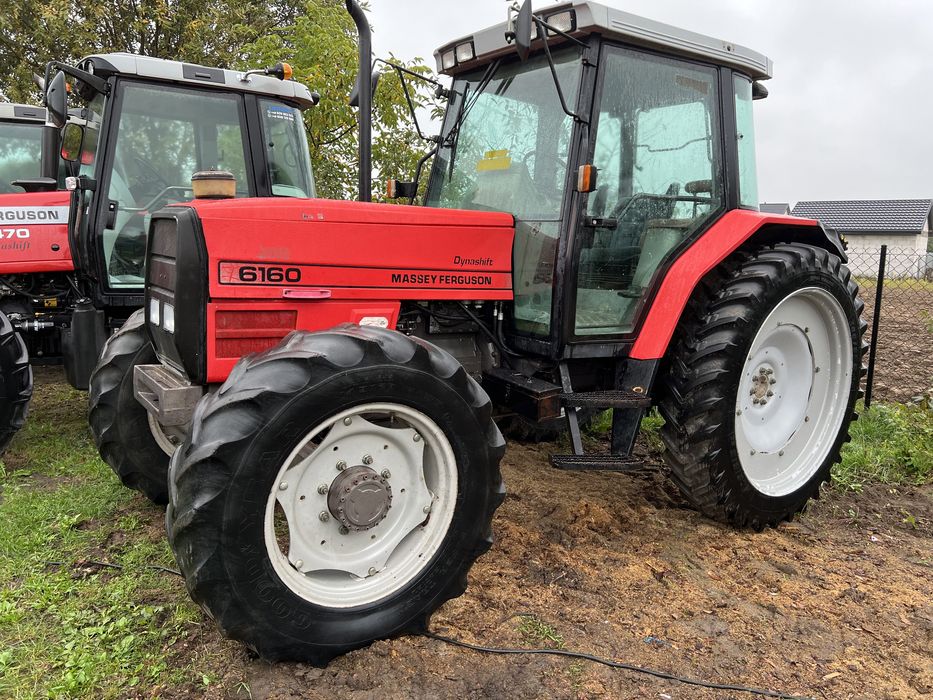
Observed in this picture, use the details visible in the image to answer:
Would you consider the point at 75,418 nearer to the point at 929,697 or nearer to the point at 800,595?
the point at 800,595

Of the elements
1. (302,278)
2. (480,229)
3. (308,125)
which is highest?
(308,125)

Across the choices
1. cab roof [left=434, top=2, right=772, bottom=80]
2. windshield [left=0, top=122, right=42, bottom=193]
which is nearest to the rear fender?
cab roof [left=434, top=2, right=772, bottom=80]

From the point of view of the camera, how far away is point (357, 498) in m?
2.47

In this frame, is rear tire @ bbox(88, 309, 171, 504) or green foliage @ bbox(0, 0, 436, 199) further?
green foliage @ bbox(0, 0, 436, 199)

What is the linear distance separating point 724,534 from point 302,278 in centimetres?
233

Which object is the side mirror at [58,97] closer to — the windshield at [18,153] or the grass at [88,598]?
the grass at [88,598]

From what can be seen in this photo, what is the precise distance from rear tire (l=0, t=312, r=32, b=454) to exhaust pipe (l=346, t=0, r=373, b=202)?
2709 millimetres

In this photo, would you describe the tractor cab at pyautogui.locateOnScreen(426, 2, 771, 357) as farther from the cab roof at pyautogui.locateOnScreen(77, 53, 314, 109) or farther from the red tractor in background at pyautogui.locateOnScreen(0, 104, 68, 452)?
the red tractor in background at pyautogui.locateOnScreen(0, 104, 68, 452)

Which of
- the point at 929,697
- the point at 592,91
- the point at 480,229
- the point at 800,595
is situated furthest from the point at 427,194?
the point at 929,697

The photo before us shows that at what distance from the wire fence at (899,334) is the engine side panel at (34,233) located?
548 centimetres

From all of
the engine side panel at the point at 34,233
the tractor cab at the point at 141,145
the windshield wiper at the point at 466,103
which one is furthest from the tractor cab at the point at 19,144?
the windshield wiper at the point at 466,103

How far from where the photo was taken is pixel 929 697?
2414mm

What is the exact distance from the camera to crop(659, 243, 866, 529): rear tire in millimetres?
3340

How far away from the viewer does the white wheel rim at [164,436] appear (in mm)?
3471
